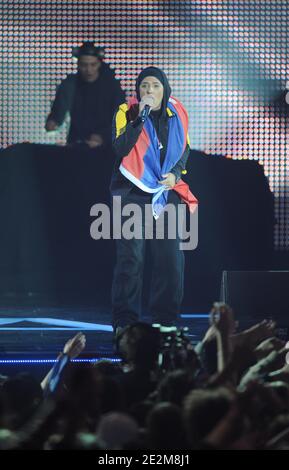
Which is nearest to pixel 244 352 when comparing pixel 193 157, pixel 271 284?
pixel 271 284

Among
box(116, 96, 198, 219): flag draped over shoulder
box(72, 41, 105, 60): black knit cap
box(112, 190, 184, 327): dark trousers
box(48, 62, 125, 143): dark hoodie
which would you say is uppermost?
box(72, 41, 105, 60): black knit cap

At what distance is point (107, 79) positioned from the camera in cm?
749

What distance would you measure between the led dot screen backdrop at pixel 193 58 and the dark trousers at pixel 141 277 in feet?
6.32

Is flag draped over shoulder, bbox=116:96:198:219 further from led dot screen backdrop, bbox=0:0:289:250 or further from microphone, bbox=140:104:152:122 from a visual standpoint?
led dot screen backdrop, bbox=0:0:289:250

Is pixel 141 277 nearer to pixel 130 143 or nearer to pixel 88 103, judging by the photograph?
pixel 130 143

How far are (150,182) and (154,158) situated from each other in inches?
6.8

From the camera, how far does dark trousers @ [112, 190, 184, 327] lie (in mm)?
5641

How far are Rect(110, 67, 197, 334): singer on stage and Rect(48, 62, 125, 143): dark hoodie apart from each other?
1.50m

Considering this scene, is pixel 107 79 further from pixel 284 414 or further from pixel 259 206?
pixel 284 414

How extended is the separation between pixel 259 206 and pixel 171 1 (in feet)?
5.17

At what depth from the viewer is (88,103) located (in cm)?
745

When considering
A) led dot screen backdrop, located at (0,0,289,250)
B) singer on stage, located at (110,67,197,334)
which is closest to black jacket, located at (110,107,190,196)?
singer on stage, located at (110,67,197,334)

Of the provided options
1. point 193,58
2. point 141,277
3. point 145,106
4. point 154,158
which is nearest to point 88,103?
point 193,58
